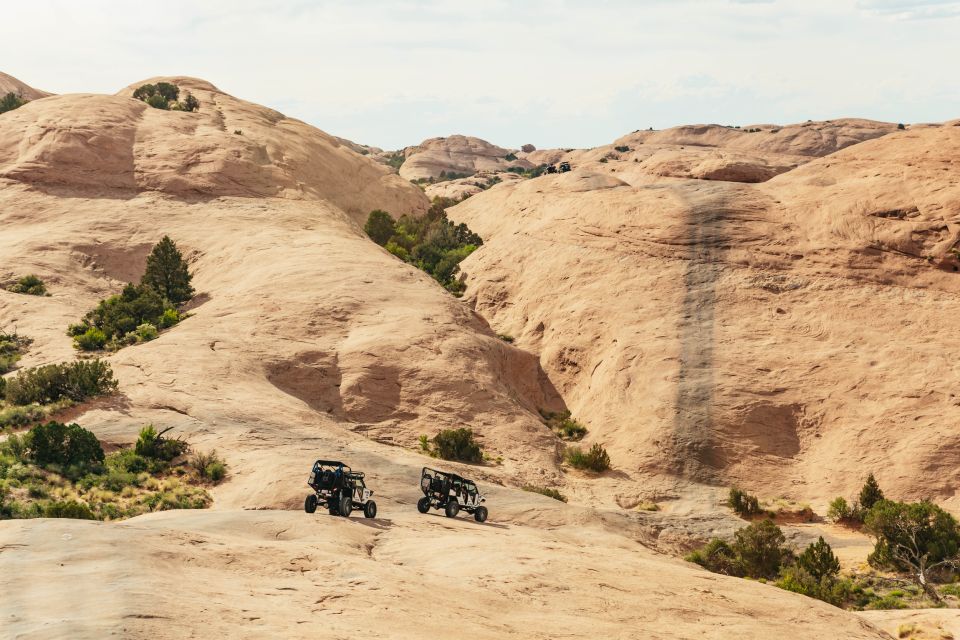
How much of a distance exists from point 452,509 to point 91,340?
21.2 m

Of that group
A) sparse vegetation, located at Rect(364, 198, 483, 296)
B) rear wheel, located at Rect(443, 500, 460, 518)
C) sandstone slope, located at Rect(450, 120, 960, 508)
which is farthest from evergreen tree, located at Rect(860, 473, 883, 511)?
sparse vegetation, located at Rect(364, 198, 483, 296)

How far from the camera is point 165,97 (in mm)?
77625

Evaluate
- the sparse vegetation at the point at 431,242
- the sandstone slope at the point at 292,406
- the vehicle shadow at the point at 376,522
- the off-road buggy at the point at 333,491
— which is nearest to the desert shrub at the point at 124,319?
the sandstone slope at the point at 292,406

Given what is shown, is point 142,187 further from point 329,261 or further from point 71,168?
point 329,261

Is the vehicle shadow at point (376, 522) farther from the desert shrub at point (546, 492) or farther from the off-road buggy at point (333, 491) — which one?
the desert shrub at point (546, 492)

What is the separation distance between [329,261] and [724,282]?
64.8ft

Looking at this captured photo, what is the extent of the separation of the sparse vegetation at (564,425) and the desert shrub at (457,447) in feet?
26.1

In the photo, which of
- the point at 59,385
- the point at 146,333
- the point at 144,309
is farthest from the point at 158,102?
the point at 59,385

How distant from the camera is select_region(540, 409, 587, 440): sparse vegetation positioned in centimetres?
4234

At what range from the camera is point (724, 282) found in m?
46.3

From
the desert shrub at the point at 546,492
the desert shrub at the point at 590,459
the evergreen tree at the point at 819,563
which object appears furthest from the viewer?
the desert shrub at the point at 590,459

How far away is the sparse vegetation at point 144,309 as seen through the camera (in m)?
41.3

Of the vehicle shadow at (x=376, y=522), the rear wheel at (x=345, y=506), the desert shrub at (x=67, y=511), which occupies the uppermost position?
the rear wheel at (x=345, y=506)

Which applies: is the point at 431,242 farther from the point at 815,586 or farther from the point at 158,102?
the point at 815,586
